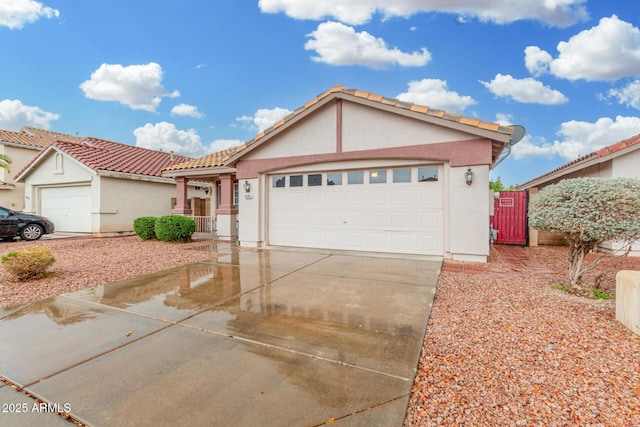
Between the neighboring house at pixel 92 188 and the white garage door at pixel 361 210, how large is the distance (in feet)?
30.0

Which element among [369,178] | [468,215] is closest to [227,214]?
[369,178]

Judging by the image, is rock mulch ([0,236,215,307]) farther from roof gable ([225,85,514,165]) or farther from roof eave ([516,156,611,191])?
roof eave ([516,156,611,191])

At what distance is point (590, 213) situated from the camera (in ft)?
14.4

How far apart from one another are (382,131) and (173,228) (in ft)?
28.0

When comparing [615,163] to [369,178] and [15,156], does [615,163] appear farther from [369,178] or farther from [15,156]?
[15,156]

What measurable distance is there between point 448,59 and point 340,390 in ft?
45.7

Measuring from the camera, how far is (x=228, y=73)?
608 inches

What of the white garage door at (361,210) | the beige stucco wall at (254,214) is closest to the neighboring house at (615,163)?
the white garage door at (361,210)

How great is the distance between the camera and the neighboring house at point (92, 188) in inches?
527

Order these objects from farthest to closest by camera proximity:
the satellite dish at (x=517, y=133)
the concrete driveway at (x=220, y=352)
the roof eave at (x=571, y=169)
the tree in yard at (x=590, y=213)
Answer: the satellite dish at (x=517, y=133) → the roof eave at (x=571, y=169) → the tree in yard at (x=590, y=213) → the concrete driveway at (x=220, y=352)

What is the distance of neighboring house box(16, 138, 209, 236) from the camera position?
13.4 metres

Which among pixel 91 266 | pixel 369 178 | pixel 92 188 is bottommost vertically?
pixel 91 266

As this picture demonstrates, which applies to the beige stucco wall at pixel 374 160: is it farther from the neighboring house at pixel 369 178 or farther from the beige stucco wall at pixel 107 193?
the beige stucco wall at pixel 107 193

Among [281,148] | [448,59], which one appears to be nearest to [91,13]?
[281,148]
